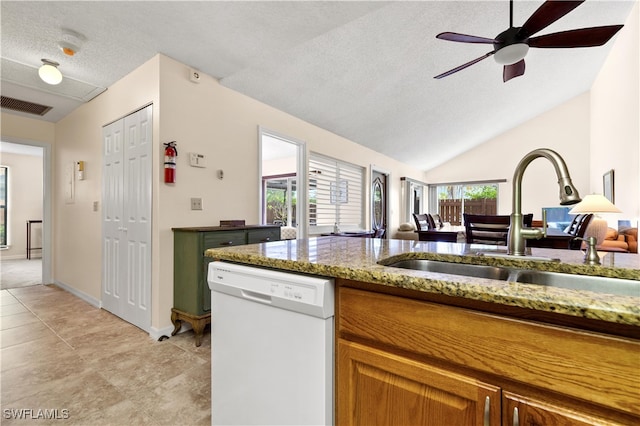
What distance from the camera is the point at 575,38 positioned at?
2.19m

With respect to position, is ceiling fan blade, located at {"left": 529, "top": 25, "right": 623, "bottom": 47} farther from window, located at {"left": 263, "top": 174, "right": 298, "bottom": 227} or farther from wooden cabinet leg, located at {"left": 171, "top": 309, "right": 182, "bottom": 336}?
window, located at {"left": 263, "top": 174, "right": 298, "bottom": 227}

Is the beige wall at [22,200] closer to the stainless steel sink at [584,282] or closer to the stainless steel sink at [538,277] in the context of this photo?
the stainless steel sink at [538,277]

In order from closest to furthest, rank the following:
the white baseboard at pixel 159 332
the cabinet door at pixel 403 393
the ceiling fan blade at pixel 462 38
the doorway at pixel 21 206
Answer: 1. the cabinet door at pixel 403 393
2. the ceiling fan blade at pixel 462 38
3. the white baseboard at pixel 159 332
4. the doorway at pixel 21 206

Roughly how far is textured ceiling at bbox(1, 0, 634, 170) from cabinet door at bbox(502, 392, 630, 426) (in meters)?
2.33

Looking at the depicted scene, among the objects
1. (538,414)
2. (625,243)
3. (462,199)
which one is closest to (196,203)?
(538,414)

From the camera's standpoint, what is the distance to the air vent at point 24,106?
3294 millimetres

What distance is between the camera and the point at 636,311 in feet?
1.72

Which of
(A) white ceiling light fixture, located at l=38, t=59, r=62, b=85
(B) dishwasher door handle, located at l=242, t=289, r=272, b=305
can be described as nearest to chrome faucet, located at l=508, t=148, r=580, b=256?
(B) dishwasher door handle, located at l=242, t=289, r=272, b=305

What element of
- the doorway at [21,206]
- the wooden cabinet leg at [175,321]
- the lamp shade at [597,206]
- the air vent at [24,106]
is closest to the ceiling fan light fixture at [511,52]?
the lamp shade at [597,206]

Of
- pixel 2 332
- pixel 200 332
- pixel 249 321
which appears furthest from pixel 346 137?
pixel 2 332

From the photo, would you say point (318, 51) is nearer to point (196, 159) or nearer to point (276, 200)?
point (196, 159)

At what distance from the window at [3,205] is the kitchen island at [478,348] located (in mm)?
8375

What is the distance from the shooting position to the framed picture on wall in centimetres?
468

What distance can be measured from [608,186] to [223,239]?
20.2 ft
